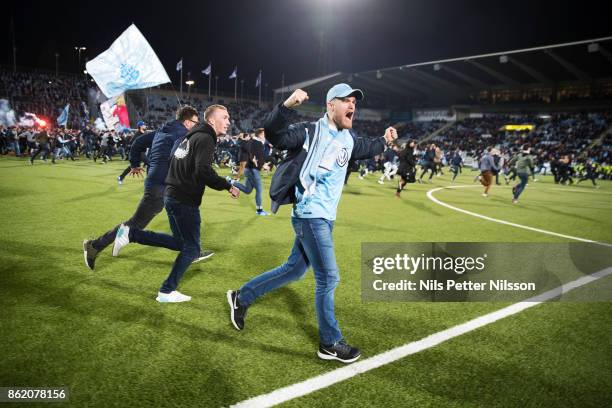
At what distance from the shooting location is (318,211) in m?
3.17

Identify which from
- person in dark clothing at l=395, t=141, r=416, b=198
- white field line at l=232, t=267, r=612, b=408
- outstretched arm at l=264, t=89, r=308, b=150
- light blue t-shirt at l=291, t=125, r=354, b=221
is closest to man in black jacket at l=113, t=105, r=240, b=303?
light blue t-shirt at l=291, t=125, r=354, b=221

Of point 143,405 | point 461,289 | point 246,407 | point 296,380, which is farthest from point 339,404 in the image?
point 461,289

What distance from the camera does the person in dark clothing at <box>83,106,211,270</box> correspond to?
5.24 metres

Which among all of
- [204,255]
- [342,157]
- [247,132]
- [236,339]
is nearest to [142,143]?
[204,255]

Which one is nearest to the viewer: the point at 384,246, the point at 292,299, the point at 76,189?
the point at 292,299

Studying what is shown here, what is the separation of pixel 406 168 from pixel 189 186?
11645mm

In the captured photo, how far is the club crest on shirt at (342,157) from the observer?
321 cm

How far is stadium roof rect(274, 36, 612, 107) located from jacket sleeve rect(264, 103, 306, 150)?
1753 inches

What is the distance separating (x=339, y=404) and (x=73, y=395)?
1753 mm

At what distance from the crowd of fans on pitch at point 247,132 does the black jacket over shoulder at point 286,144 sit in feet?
67.5

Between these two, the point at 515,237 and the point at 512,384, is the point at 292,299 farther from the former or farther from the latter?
the point at 515,237

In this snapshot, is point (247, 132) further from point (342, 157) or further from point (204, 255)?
point (342, 157)

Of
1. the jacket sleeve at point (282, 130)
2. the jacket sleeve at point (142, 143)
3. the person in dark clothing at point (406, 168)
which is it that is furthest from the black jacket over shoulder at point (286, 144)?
the person in dark clothing at point (406, 168)

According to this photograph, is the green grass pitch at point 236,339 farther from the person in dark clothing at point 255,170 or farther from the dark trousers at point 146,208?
the person in dark clothing at point 255,170
